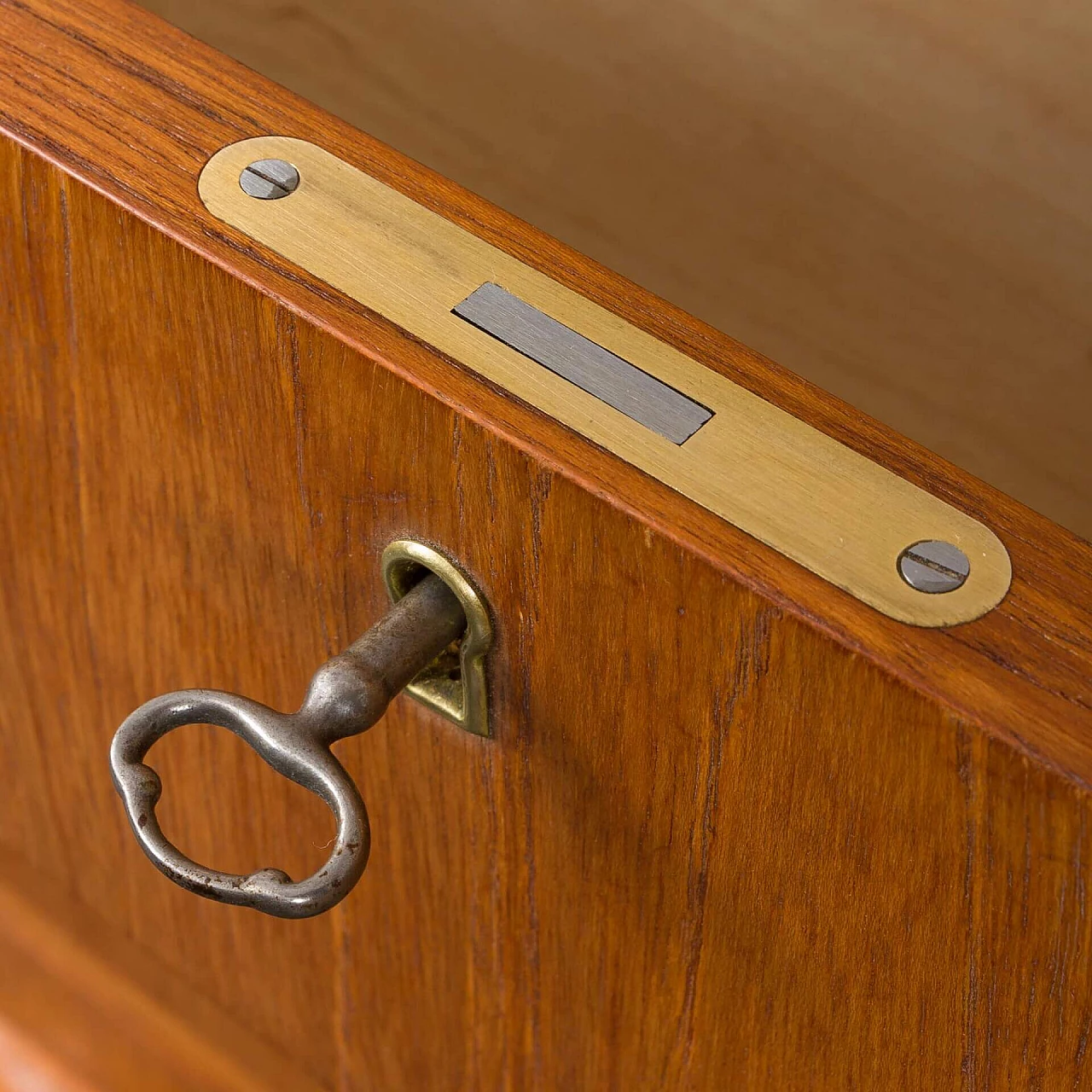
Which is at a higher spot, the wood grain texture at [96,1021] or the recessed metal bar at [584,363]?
the recessed metal bar at [584,363]

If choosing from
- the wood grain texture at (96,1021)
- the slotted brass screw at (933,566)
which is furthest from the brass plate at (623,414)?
the wood grain texture at (96,1021)

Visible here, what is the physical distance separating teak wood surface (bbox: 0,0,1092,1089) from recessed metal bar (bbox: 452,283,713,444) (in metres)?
0.02

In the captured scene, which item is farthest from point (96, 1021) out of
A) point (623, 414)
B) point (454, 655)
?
point (623, 414)

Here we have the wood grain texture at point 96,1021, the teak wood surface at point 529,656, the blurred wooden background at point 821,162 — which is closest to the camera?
the teak wood surface at point 529,656

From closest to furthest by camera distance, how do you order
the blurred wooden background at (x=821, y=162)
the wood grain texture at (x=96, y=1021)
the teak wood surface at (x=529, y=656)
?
1. the teak wood surface at (x=529, y=656)
2. the blurred wooden background at (x=821, y=162)
3. the wood grain texture at (x=96, y=1021)

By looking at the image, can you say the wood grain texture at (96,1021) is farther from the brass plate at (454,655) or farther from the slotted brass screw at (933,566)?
the slotted brass screw at (933,566)

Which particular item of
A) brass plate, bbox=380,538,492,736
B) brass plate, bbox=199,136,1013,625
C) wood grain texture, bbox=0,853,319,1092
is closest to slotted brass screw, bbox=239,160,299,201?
brass plate, bbox=199,136,1013,625

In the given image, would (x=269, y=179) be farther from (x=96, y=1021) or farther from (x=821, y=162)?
(x=96, y=1021)

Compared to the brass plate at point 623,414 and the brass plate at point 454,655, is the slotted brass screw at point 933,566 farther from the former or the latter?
→ the brass plate at point 454,655

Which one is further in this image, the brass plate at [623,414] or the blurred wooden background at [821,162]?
the blurred wooden background at [821,162]

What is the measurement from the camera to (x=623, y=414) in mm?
386

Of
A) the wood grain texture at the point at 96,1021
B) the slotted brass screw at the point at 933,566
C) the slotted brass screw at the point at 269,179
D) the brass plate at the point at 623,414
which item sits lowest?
the wood grain texture at the point at 96,1021

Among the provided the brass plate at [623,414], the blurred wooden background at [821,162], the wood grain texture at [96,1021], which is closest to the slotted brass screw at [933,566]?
the brass plate at [623,414]

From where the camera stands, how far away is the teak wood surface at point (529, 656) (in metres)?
0.36
